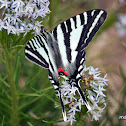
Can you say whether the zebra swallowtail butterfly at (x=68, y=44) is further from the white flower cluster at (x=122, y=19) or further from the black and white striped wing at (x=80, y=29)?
the white flower cluster at (x=122, y=19)

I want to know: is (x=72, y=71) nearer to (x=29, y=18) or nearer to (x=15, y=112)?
(x=29, y=18)

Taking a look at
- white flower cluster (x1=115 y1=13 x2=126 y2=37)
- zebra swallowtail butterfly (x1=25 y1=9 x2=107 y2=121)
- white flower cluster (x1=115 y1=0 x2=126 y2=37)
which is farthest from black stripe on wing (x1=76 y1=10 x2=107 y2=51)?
white flower cluster (x1=115 y1=13 x2=126 y2=37)

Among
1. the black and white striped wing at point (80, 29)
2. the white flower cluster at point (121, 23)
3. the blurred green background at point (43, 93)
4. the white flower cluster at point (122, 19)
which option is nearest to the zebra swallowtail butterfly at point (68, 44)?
the black and white striped wing at point (80, 29)

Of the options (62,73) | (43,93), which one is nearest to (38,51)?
(62,73)

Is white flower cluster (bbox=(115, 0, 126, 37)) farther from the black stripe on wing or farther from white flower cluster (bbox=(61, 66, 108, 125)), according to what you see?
white flower cluster (bbox=(61, 66, 108, 125))

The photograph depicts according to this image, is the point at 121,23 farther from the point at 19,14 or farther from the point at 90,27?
the point at 19,14

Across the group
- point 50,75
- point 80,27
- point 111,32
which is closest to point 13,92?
point 50,75
